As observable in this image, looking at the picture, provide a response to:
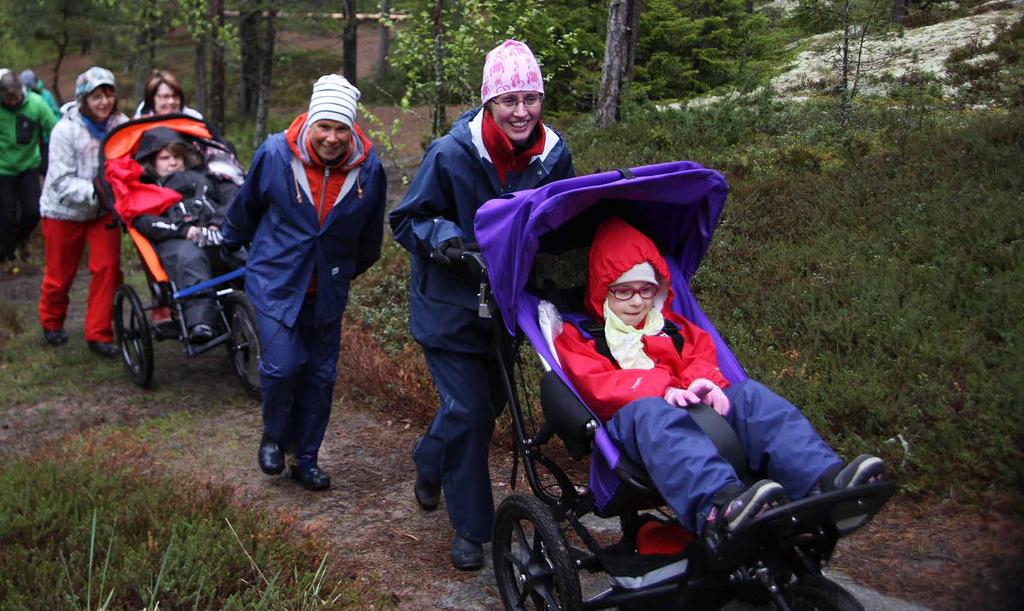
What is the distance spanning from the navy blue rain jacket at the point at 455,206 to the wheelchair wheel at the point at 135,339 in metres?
4.17

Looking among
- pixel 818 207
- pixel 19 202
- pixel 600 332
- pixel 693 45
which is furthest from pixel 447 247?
pixel 19 202

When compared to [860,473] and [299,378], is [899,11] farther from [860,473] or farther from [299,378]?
[860,473]

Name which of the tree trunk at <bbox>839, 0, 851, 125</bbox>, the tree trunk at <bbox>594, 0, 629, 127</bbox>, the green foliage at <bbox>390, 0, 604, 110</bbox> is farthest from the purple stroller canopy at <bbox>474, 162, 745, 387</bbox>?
the tree trunk at <bbox>594, 0, 629, 127</bbox>

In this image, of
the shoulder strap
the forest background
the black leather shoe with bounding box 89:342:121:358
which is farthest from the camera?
the black leather shoe with bounding box 89:342:121:358

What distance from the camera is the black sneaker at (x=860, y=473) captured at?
3217mm

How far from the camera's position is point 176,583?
424cm

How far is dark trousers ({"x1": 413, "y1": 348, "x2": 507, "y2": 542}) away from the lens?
15.6ft

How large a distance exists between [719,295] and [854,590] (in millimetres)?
3194

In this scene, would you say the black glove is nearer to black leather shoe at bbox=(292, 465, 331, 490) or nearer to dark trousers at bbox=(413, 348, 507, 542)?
dark trousers at bbox=(413, 348, 507, 542)

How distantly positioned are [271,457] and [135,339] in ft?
10.4

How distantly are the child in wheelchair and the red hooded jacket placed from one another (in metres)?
4.42

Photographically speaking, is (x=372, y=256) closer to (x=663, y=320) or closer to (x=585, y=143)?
(x=663, y=320)

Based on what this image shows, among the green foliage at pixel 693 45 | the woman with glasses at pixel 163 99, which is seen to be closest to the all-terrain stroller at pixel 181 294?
the woman with glasses at pixel 163 99

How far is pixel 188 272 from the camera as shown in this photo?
25.7ft
